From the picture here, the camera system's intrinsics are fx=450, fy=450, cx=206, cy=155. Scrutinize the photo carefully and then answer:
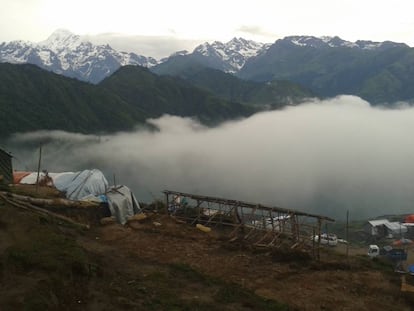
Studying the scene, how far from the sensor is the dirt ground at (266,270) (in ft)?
61.8

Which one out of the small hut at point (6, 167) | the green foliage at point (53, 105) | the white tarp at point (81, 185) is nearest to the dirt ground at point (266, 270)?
the white tarp at point (81, 185)

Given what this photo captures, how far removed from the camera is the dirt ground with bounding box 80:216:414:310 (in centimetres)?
1884

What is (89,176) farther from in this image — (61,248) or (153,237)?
(61,248)

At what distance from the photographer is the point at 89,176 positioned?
34.1 m

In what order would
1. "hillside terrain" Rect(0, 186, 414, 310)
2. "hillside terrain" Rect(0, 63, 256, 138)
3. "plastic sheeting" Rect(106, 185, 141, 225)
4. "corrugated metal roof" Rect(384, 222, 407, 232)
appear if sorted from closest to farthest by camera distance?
"hillside terrain" Rect(0, 186, 414, 310) < "plastic sheeting" Rect(106, 185, 141, 225) < "corrugated metal roof" Rect(384, 222, 407, 232) < "hillside terrain" Rect(0, 63, 256, 138)

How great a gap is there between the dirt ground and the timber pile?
182cm

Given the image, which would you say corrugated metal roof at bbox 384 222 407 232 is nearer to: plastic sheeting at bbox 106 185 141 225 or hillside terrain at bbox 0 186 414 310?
hillside terrain at bbox 0 186 414 310

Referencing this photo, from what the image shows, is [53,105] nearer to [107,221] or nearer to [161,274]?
[107,221]

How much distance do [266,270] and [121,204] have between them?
12892mm

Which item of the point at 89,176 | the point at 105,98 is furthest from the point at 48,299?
the point at 105,98

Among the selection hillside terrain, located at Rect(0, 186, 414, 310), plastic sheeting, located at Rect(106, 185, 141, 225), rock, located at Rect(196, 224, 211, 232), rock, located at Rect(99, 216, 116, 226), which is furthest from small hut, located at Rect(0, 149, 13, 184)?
rock, located at Rect(196, 224, 211, 232)

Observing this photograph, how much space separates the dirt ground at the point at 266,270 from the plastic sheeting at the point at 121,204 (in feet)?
9.45

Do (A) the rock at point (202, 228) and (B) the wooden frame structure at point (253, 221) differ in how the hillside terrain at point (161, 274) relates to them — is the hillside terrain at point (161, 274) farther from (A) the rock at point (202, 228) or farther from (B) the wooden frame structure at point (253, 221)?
Answer: (B) the wooden frame structure at point (253, 221)

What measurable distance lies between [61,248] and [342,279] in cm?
1275
